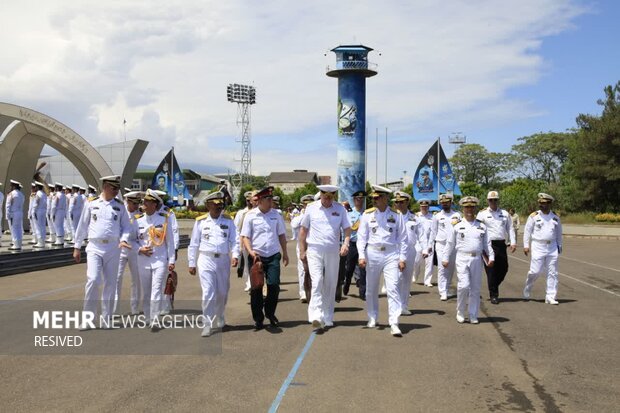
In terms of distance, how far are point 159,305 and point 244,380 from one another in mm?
3186

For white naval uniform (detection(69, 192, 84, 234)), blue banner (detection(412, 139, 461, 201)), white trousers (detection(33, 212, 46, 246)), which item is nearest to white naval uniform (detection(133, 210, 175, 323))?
white trousers (detection(33, 212, 46, 246))

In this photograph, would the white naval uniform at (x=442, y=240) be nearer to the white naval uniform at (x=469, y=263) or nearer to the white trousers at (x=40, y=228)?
the white naval uniform at (x=469, y=263)

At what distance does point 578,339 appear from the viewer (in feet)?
25.8

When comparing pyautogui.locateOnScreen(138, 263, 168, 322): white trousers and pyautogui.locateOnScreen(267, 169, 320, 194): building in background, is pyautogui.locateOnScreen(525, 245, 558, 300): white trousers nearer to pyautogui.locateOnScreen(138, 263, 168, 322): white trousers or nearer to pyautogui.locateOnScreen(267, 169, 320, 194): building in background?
pyautogui.locateOnScreen(138, 263, 168, 322): white trousers

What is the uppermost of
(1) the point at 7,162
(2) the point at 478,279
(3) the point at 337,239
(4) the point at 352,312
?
(1) the point at 7,162

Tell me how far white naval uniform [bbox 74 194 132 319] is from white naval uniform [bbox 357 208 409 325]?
3.51m

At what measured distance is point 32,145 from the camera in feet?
86.5

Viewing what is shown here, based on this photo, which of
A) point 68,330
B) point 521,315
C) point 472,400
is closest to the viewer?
point 472,400

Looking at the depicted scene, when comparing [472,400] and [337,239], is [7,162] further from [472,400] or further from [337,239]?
[472,400]

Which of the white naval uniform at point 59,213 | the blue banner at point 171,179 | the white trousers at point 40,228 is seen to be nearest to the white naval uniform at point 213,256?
the white trousers at point 40,228

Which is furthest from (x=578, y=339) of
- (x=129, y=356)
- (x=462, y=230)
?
(x=129, y=356)

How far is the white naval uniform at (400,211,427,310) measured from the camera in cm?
988

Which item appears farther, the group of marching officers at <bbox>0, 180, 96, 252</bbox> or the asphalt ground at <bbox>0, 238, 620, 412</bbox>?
the group of marching officers at <bbox>0, 180, 96, 252</bbox>

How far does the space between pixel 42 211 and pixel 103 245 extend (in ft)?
41.3
